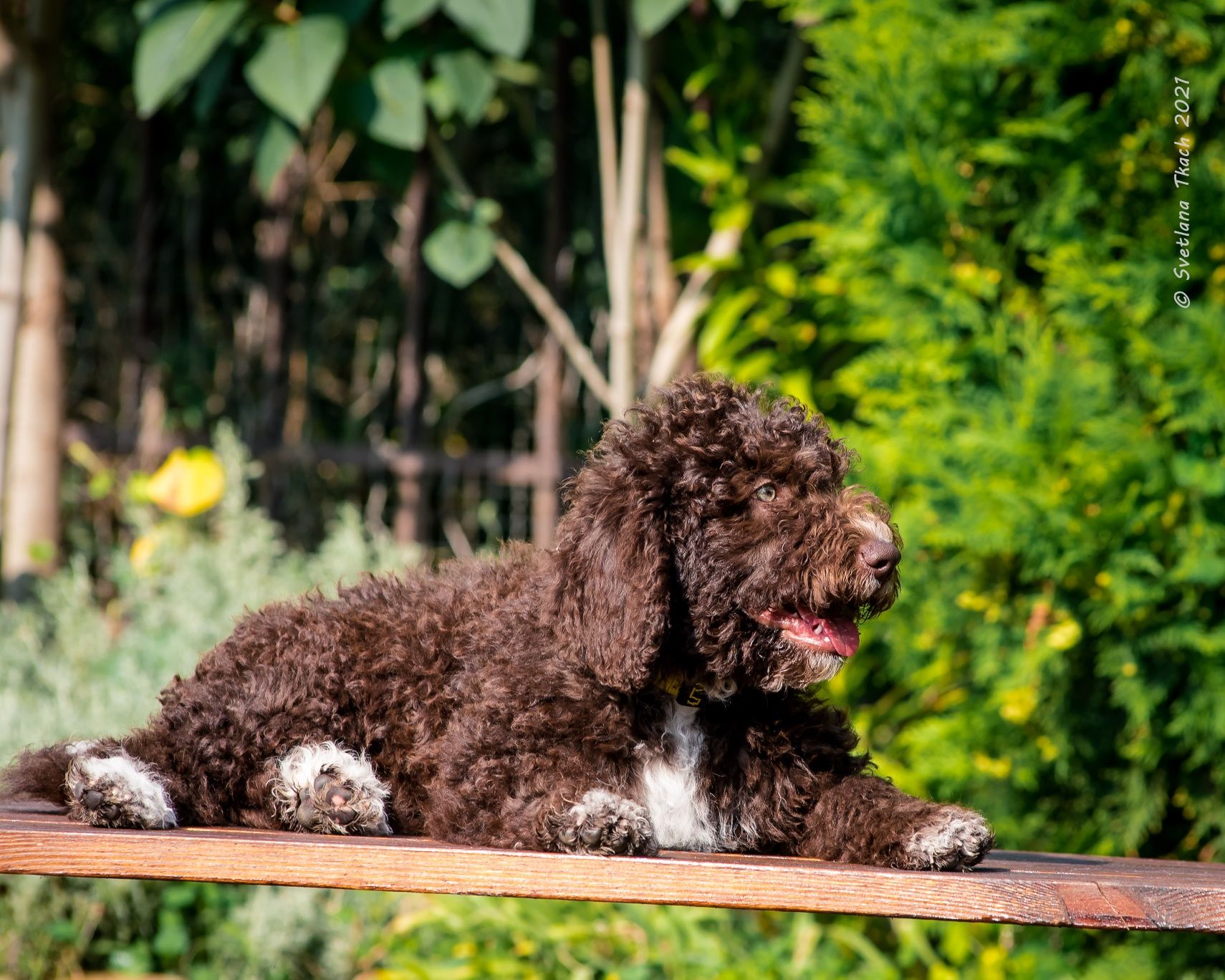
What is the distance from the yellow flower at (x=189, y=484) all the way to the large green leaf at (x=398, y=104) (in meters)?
1.68

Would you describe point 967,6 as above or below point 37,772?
above

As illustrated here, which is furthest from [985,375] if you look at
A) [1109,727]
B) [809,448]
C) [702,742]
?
[702,742]

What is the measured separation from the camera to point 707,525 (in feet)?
9.59

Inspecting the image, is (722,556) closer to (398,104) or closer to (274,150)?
(398,104)

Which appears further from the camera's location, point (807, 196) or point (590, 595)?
point (807, 196)

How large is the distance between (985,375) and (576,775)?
2763 mm

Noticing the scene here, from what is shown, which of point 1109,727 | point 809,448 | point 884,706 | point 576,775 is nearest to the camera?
point 576,775

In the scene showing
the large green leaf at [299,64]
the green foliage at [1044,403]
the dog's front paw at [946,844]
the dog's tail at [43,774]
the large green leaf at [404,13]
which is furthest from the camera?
the large green leaf at [404,13]

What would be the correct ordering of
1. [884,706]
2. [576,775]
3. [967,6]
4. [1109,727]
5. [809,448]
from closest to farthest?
[576,775], [809,448], [1109,727], [967,6], [884,706]

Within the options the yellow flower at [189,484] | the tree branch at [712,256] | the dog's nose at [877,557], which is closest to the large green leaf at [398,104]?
the tree branch at [712,256]

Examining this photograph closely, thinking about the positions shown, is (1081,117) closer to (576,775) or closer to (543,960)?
(576,775)

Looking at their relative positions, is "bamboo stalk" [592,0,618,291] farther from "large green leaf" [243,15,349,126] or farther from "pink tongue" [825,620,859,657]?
"pink tongue" [825,620,859,657]

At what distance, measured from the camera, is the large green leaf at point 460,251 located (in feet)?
20.0

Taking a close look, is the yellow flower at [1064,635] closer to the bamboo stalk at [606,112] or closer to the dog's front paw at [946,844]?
the dog's front paw at [946,844]
